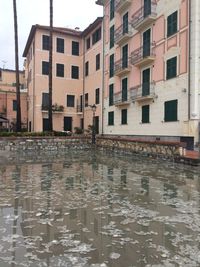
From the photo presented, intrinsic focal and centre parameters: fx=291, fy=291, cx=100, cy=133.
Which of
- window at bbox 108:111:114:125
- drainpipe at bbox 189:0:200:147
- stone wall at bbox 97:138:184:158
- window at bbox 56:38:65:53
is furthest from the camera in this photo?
window at bbox 56:38:65:53

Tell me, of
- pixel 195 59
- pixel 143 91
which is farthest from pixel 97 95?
pixel 195 59

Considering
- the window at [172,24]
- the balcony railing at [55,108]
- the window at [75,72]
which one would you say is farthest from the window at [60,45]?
the window at [172,24]

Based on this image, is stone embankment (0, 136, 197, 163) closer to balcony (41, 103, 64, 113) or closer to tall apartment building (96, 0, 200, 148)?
tall apartment building (96, 0, 200, 148)

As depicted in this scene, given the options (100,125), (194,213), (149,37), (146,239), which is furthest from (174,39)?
(146,239)

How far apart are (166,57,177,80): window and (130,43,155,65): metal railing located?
188 cm

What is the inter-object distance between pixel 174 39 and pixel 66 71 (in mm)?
17854

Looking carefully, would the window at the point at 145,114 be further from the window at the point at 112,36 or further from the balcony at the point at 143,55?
the window at the point at 112,36

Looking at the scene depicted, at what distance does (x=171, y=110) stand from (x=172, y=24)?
556 centimetres

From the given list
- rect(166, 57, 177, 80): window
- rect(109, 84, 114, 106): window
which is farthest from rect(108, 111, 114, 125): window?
rect(166, 57, 177, 80): window

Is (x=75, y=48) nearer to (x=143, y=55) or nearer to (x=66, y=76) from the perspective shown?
(x=66, y=76)

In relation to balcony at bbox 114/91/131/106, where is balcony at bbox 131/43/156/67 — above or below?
above

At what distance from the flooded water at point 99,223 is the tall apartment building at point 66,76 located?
23.0 metres

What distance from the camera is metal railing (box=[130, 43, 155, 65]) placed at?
68.1ft

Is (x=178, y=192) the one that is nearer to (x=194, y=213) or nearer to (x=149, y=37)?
(x=194, y=213)
